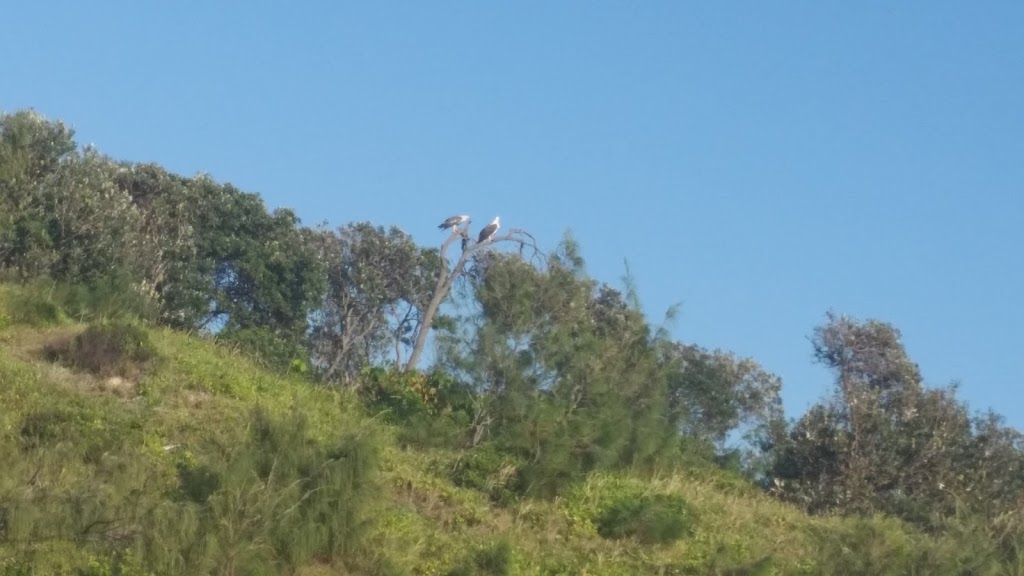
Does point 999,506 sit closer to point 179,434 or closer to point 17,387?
point 179,434

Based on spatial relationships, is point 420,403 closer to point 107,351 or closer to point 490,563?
point 107,351

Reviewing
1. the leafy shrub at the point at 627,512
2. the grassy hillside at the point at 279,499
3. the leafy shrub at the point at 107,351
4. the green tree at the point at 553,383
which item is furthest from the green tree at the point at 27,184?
the leafy shrub at the point at 627,512

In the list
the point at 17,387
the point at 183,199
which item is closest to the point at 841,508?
the point at 17,387

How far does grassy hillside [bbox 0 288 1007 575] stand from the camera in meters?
10.8

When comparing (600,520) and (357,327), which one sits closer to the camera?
(600,520)

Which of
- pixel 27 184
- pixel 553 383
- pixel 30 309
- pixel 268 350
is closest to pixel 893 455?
pixel 553 383

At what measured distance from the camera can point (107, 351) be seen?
50.4ft

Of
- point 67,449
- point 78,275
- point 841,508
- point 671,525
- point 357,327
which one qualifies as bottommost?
point 67,449

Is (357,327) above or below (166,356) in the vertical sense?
above

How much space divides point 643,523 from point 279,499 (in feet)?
14.3

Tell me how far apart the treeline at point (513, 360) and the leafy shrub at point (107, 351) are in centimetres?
260

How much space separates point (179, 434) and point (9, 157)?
10.00m

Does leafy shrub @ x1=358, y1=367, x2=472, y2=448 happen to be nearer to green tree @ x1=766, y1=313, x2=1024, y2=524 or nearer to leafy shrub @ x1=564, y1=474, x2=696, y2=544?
leafy shrub @ x1=564, y1=474, x2=696, y2=544

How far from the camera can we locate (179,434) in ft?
46.3
